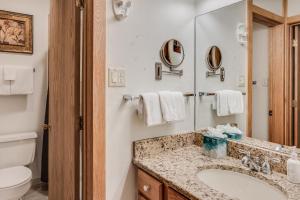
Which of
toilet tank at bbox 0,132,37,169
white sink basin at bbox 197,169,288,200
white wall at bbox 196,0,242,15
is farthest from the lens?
toilet tank at bbox 0,132,37,169

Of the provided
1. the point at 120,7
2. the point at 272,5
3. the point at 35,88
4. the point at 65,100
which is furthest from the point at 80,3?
the point at 35,88

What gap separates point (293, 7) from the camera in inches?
45.6

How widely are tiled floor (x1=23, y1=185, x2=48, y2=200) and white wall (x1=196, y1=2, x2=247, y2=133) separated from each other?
1939mm

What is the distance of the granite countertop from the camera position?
97 cm

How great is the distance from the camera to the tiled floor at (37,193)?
2488 millimetres

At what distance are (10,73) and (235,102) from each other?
7.37 ft

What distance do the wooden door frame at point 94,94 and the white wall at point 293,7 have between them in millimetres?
980

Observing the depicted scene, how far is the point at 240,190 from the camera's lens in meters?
1.21

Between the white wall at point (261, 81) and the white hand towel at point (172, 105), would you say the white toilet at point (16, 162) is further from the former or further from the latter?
the white wall at point (261, 81)

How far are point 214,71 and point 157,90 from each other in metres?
0.46

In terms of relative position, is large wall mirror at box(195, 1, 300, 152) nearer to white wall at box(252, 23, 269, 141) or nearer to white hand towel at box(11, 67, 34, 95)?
white wall at box(252, 23, 269, 141)

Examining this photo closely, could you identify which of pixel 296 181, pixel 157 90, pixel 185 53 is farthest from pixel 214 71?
pixel 296 181

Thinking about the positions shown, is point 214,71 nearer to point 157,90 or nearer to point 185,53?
point 185,53

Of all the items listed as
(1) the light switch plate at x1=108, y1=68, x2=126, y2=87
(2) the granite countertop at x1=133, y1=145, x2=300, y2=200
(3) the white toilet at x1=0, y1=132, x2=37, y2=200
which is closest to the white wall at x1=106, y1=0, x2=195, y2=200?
(1) the light switch plate at x1=108, y1=68, x2=126, y2=87
